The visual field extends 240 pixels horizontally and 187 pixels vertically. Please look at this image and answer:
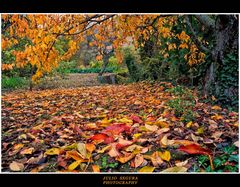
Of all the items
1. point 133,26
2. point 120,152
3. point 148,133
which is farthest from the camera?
point 133,26

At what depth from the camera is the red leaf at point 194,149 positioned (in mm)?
2826

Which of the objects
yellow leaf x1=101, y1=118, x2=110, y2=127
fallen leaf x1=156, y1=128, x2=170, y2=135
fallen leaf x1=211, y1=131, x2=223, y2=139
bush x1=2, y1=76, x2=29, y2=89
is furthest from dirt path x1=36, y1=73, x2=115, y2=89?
fallen leaf x1=211, y1=131, x2=223, y2=139

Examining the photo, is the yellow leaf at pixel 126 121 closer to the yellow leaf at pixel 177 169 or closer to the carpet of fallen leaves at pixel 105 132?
the carpet of fallen leaves at pixel 105 132

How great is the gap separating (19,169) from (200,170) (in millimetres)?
1599

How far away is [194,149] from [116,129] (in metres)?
0.84

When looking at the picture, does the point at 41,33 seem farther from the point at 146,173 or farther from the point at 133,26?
the point at 146,173

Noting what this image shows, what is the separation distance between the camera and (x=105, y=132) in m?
3.26

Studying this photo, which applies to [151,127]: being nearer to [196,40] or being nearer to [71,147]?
[71,147]

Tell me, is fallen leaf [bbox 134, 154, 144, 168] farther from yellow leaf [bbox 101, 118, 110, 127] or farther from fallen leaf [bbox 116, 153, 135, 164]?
yellow leaf [bbox 101, 118, 110, 127]

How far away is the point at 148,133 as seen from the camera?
3.21m

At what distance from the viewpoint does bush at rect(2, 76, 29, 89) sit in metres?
3.28

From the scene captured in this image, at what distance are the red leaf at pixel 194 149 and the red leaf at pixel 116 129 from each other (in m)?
0.63

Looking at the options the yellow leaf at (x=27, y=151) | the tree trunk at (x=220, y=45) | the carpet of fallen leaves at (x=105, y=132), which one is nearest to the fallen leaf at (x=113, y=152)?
Answer: the carpet of fallen leaves at (x=105, y=132)
